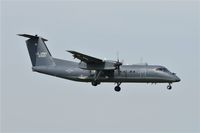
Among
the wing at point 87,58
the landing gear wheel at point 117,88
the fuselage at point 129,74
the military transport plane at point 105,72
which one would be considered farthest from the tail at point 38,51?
the landing gear wheel at point 117,88

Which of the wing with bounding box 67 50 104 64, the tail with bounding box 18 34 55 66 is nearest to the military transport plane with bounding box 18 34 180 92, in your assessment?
the wing with bounding box 67 50 104 64

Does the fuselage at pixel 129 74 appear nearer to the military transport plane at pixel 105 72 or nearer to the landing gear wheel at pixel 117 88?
the military transport plane at pixel 105 72

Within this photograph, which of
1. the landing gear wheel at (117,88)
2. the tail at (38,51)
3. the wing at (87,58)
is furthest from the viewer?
the tail at (38,51)

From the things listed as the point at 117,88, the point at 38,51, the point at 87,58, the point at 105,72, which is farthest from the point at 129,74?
the point at 38,51

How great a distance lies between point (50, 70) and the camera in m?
37.1

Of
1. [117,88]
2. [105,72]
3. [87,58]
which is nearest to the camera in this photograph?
[87,58]

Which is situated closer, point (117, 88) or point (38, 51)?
point (117, 88)

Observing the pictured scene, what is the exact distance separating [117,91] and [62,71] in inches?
169

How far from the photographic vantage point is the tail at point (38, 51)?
37906 millimetres

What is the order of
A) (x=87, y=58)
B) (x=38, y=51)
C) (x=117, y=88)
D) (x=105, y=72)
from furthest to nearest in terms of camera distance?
(x=38, y=51) → (x=117, y=88) → (x=105, y=72) → (x=87, y=58)

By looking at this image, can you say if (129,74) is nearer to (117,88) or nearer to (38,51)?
(117,88)

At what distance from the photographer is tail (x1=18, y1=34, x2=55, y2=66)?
37.9 metres

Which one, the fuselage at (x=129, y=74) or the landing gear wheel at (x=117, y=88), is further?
the landing gear wheel at (x=117, y=88)

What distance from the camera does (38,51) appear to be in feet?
125
